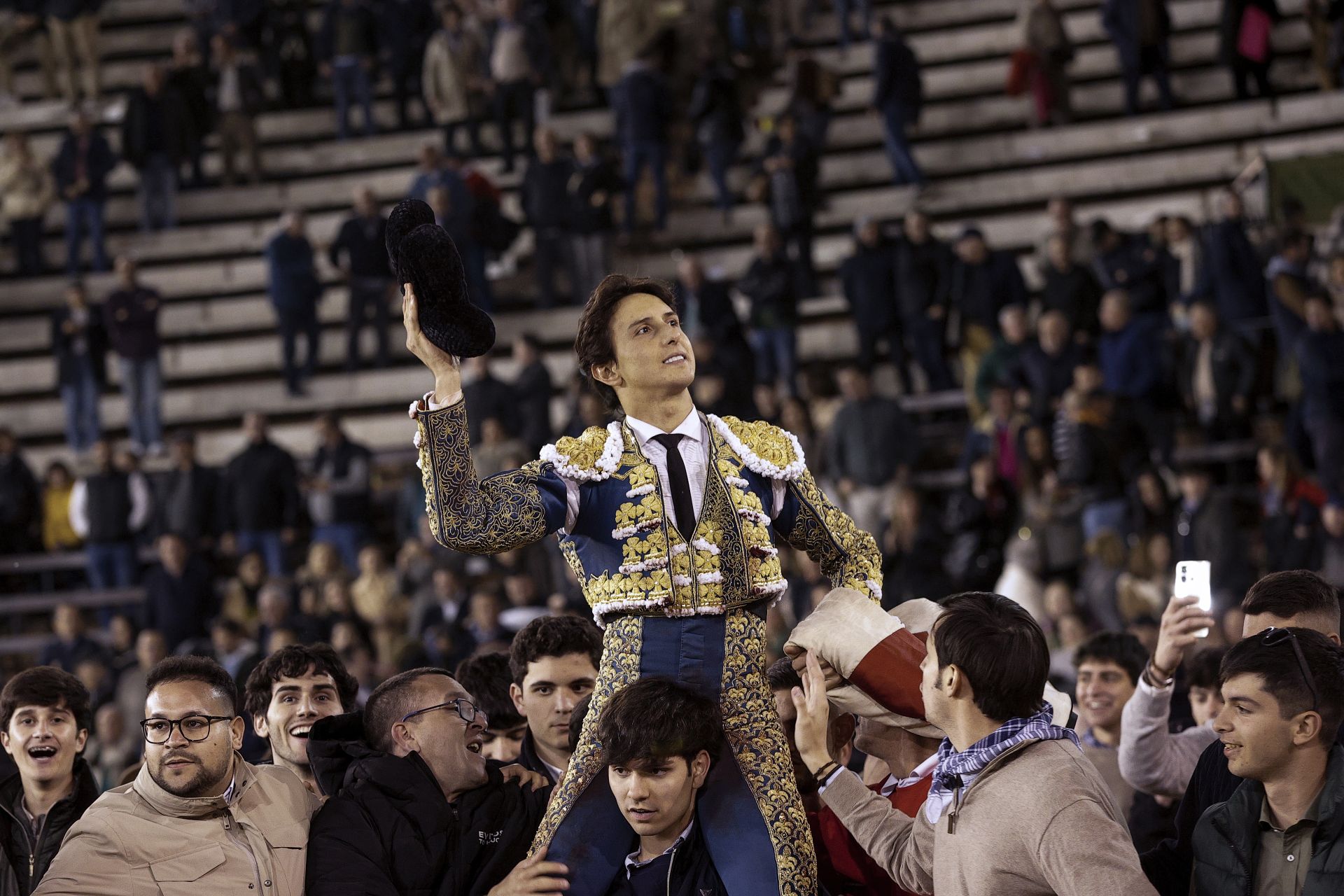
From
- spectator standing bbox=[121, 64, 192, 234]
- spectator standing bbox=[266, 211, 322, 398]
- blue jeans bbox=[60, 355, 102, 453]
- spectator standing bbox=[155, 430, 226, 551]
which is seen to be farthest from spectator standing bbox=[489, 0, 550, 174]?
spectator standing bbox=[155, 430, 226, 551]

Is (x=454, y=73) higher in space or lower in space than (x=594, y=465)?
higher

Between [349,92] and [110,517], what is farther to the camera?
[349,92]

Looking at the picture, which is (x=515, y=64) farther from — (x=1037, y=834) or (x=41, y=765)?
(x=1037, y=834)

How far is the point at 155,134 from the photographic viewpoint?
19.9 m

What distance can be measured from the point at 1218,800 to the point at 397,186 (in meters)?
16.7

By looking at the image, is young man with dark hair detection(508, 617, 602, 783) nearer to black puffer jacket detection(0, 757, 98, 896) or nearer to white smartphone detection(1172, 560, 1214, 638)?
black puffer jacket detection(0, 757, 98, 896)

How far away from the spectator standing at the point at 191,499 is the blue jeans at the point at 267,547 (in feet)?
0.96

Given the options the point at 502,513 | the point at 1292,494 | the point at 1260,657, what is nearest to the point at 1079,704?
the point at 1260,657

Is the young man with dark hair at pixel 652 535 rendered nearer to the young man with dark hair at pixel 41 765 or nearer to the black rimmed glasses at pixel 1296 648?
the black rimmed glasses at pixel 1296 648

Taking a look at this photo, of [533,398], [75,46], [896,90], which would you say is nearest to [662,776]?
[533,398]

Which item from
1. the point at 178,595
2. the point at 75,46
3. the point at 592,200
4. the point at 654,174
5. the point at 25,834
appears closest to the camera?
the point at 25,834

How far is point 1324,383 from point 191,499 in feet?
29.5

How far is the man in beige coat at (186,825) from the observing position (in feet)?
16.7

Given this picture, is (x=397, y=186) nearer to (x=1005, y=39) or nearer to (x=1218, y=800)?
(x=1005, y=39)
